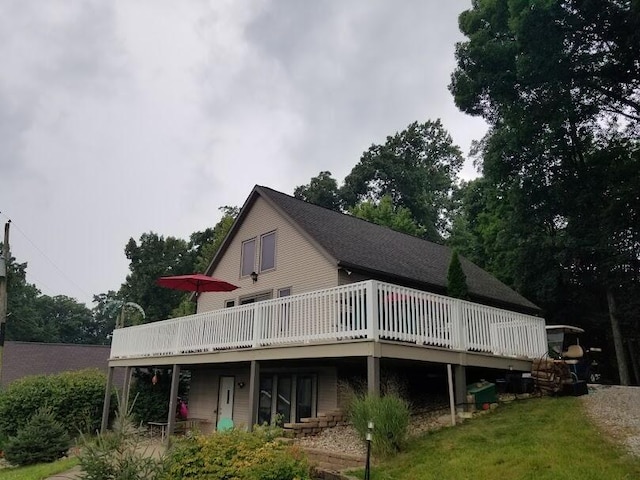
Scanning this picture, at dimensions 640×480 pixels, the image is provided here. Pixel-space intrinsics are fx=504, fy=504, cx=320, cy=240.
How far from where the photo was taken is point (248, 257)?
57.7ft

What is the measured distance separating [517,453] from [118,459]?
5.30 metres

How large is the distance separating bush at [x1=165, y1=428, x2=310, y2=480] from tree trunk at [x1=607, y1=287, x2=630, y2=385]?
1790cm

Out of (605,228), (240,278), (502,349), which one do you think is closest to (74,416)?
(240,278)

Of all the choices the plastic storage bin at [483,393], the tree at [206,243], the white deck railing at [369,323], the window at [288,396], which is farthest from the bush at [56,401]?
the plastic storage bin at [483,393]

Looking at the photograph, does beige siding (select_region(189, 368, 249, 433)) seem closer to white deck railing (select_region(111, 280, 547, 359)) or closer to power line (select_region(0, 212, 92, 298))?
white deck railing (select_region(111, 280, 547, 359))

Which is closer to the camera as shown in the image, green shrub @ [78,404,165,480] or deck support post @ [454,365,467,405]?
green shrub @ [78,404,165,480]

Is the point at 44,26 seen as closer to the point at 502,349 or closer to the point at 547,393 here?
the point at 502,349

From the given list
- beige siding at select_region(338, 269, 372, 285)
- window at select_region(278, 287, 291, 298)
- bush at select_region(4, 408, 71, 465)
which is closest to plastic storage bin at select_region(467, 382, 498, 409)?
beige siding at select_region(338, 269, 372, 285)

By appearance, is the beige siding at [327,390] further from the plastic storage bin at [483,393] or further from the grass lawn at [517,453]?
the grass lawn at [517,453]

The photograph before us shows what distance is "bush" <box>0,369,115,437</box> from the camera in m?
17.7

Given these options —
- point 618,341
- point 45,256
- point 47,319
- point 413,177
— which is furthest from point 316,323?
point 47,319

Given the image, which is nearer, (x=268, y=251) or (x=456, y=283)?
(x=456, y=283)

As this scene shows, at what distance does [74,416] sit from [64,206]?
11822mm

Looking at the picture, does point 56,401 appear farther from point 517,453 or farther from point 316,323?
point 517,453
